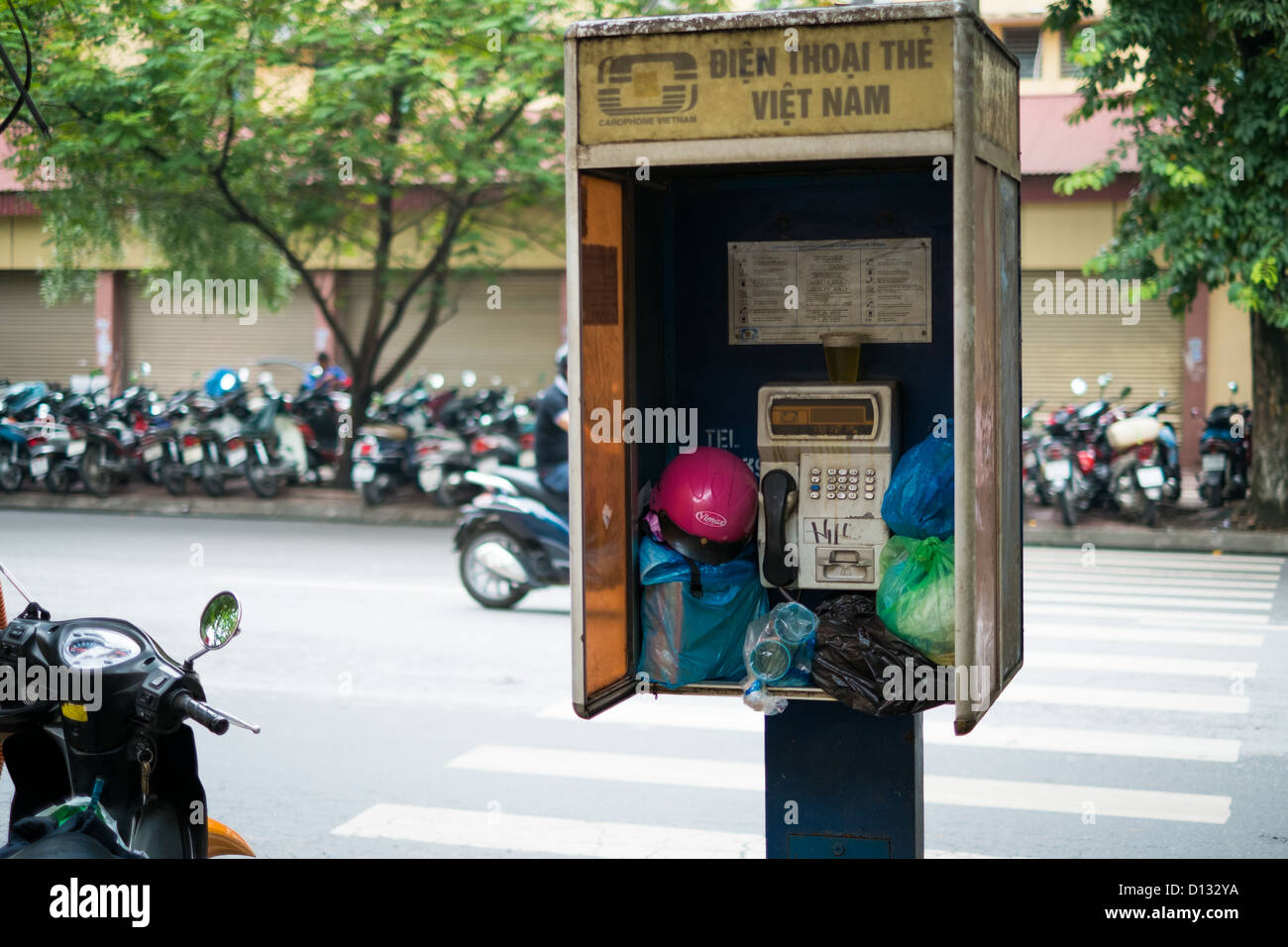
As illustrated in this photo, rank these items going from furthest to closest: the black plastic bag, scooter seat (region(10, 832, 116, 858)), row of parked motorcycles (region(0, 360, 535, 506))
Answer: row of parked motorcycles (region(0, 360, 535, 506))
the black plastic bag
scooter seat (region(10, 832, 116, 858))

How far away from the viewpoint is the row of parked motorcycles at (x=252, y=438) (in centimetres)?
1512

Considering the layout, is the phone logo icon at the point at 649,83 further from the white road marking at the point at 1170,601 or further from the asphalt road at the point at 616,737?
the white road marking at the point at 1170,601

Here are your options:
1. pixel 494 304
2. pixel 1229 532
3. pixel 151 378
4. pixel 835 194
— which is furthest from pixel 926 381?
pixel 151 378

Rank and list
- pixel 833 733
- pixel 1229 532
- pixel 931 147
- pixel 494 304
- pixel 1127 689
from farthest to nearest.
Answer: pixel 494 304
pixel 1229 532
pixel 1127 689
pixel 833 733
pixel 931 147

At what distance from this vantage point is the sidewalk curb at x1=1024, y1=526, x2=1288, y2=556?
Answer: 1284 centimetres

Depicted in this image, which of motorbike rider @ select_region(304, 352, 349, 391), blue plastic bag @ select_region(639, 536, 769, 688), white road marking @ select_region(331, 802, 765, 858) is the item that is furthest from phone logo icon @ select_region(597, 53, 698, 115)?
motorbike rider @ select_region(304, 352, 349, 391)

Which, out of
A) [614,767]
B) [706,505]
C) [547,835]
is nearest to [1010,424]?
[706,505]

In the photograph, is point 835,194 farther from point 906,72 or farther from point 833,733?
point 833,733

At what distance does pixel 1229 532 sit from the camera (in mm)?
13055

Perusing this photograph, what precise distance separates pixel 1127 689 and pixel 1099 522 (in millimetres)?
7003

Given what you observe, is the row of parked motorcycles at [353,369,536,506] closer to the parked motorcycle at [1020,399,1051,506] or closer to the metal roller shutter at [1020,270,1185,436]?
the parked motorcycle at [1020,399,1051,506]

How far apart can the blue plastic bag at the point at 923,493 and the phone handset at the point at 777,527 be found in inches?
9.8
